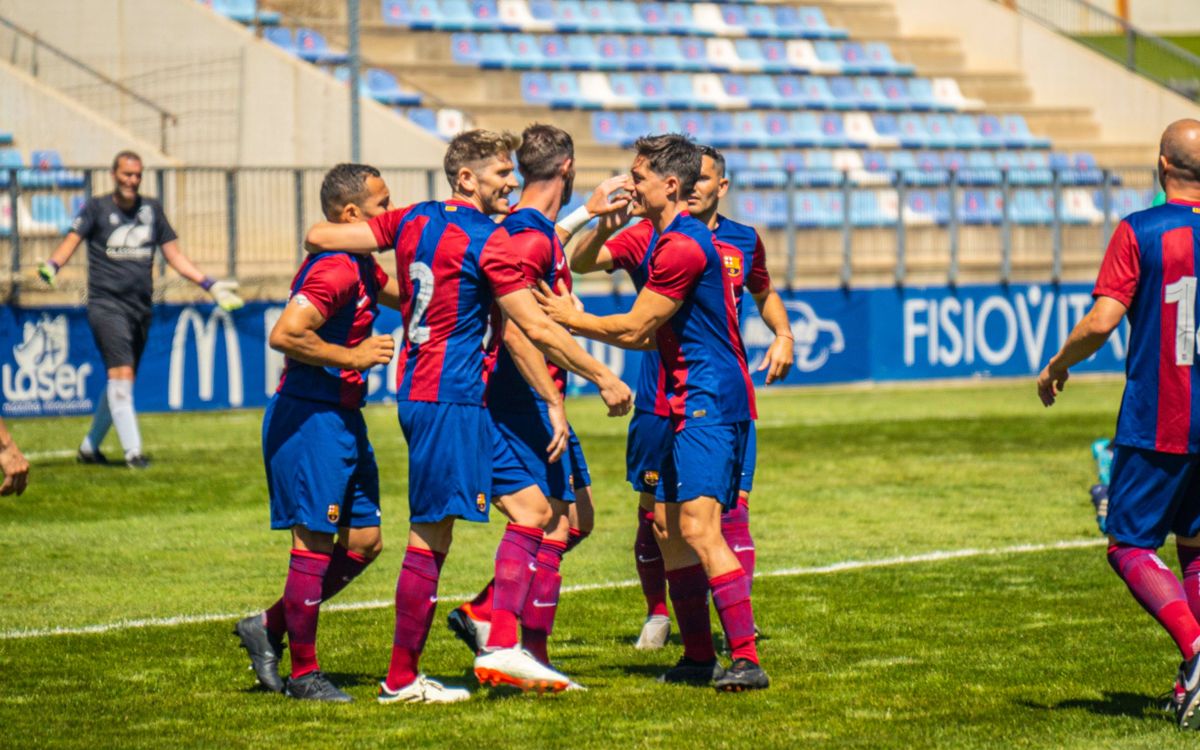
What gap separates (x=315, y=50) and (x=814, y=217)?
27.1 ft

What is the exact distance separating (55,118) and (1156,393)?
18.6 meters

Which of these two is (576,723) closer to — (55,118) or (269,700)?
(269,700)

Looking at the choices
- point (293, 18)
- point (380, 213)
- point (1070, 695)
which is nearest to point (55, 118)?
point (293, 18)

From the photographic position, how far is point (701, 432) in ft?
21.0

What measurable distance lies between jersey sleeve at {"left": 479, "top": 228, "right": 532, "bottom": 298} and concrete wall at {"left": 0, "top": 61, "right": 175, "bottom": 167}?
1661 centimetres

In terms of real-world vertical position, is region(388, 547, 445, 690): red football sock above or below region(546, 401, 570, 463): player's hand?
below

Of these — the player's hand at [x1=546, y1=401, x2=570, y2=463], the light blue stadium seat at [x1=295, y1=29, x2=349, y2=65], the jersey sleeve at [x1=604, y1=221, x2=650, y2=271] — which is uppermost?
the light blue stadium seat at [x1=295, y1=29, x2=349, y2=65]

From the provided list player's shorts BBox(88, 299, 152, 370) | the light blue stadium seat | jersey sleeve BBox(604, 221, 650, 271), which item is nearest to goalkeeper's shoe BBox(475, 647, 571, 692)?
jersey sleeve BBox(604, 221, 650, 271)

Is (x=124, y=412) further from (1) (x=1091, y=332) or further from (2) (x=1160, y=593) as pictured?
(2) (x=1160, y=593)

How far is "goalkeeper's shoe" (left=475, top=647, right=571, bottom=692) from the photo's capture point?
623cm

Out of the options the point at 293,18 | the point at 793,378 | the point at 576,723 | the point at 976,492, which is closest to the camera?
the point at 576,723

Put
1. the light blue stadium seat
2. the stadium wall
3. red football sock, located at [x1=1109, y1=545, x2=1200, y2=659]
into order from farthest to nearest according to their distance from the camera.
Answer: the light blue stadium seat < the stadium wall < red football sock, located at [x1=1109, y1=545, x2=1200, y2=659]

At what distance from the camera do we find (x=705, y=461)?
6.37m

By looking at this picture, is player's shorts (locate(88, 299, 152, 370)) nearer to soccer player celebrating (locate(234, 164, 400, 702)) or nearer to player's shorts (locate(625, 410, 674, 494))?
soccer player celebrating (locate(234, 164, 400, 702))
